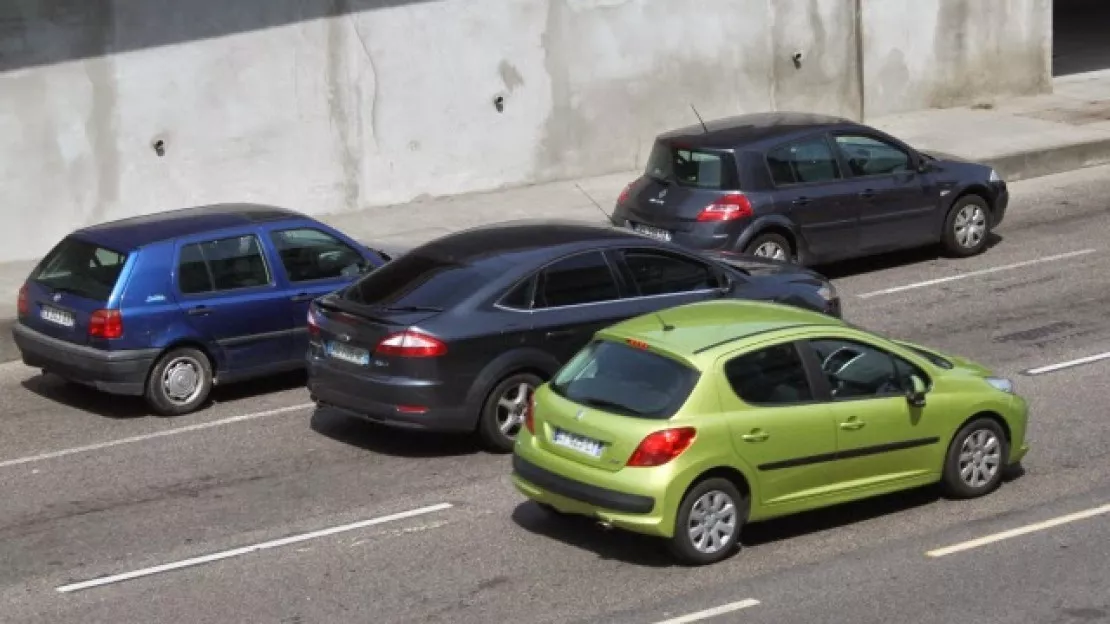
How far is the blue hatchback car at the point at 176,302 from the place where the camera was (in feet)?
48.3

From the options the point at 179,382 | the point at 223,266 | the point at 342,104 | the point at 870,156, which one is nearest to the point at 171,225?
the point at 223,266

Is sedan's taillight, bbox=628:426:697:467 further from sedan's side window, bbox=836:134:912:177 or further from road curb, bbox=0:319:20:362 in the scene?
sedan's side window, bbox=836:134:912:177

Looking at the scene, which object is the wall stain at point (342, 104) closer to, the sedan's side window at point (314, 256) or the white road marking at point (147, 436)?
the sedan's side window at point (314, 256)

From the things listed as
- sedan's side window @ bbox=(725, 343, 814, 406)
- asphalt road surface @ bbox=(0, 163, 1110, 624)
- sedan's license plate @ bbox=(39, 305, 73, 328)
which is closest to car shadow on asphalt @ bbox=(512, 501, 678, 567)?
asphalt road surface @ bbox=(0, 163, 1110, 624)

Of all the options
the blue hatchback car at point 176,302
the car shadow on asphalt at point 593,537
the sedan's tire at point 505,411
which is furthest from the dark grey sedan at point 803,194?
the car shadow on asphalt at point 593,537

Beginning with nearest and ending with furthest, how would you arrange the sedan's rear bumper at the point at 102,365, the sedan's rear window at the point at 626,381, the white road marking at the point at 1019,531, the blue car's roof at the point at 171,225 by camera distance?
1. the sedan's rear window at the point at 626,381
2. the white road marking at the point at 1019,531
3. the sedan's rear bumper at the point at 102,365
4. the blue car's roof at the point at 171,225

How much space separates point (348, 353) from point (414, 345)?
0.62 meters

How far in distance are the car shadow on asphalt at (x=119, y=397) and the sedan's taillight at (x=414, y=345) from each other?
2.74 metres

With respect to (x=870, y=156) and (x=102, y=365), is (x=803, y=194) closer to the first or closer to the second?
(x=870, y=156)

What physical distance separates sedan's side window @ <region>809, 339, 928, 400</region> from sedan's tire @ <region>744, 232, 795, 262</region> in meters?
6.50

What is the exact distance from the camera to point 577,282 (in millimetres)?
13898

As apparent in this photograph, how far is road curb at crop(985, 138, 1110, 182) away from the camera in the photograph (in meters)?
23.5

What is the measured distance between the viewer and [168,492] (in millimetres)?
12930

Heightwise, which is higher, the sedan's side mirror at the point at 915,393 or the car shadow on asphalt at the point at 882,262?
the sedan's side mirror at the point at 915,393
